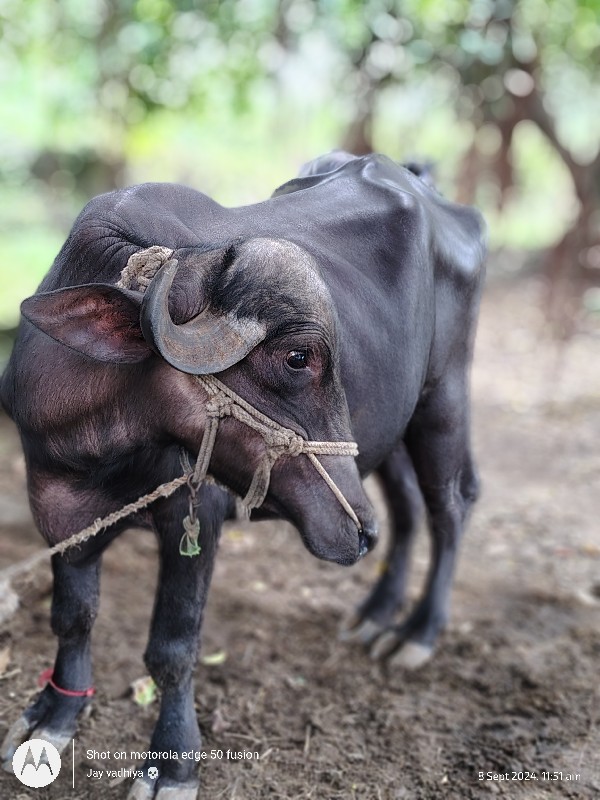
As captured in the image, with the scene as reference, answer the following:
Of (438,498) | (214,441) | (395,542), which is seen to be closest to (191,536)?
(214,441)

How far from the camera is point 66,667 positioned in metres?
3.07

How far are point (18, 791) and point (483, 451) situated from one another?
4.29 meters

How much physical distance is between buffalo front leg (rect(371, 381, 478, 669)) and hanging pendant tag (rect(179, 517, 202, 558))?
1.34m

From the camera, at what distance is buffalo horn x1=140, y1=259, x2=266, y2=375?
2.14 metres

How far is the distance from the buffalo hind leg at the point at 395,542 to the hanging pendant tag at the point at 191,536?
164cm

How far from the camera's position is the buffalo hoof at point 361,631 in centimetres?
398

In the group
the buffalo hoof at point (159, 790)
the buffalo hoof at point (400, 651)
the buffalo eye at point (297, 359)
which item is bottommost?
the buffalo hoof at point (400, 651)

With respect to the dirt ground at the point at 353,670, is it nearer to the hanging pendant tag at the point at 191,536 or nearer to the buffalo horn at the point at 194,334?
the hanging pendant tag at the point at 191,536

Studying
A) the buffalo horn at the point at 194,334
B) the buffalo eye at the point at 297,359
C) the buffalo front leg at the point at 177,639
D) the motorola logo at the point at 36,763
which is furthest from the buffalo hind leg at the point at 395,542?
the buffalo horn at the point at 194,334

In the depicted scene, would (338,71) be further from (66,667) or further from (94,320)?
(66,667)

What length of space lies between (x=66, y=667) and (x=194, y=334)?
4.96ft

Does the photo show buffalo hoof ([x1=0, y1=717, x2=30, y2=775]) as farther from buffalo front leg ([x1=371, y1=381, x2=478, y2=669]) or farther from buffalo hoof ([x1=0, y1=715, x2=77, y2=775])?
buffalo front leg ([x1=371, y1=381, x2=478, y2=669])

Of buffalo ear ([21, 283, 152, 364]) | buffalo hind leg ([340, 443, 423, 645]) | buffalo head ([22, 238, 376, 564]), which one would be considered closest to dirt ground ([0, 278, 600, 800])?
buffalo hind leg ([340, 443, 423, 645])

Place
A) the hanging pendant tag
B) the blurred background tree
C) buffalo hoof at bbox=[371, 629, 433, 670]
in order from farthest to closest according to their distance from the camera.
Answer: the blurred background tree < buffalo hoof at bbox=[371, 629, 433, 670] < the hanging pendant tag
